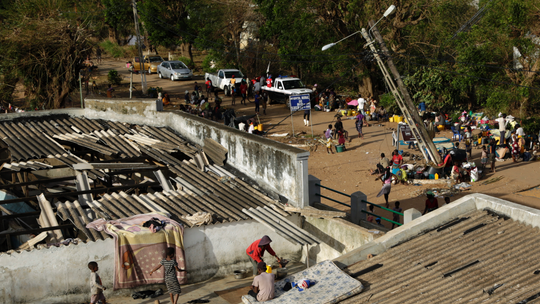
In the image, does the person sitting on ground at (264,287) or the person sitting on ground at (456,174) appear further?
the person sitting on ground at (456,174)

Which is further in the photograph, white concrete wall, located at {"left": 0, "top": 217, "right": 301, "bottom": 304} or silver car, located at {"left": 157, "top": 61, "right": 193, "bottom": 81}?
silver car, located at {"left": 157, "top": 61, "right": 193, "bottom": 81}

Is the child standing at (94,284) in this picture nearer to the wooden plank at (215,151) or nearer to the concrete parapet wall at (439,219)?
the concrete parapet wall at (439,219)

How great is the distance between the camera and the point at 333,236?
1035 centimetres

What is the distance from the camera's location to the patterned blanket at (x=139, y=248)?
941cm

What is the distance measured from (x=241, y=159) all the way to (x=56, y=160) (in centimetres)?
523

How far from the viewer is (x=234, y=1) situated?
40844 millimetres

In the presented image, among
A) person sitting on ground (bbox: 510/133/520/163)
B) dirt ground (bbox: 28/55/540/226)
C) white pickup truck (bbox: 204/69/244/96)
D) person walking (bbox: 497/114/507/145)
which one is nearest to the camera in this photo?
dirt ground (bbox: 28/55/540/226)

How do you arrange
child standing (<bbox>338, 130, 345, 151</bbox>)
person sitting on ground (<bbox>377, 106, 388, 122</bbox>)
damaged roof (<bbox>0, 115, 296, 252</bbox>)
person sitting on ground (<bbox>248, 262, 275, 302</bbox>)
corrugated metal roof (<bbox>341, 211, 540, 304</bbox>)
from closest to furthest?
1. corrugated metal roof (<bbox>341, 211, 540, 304</bbox>)
2. person sitting on ground (<bbox>248, 262, 275, 302</bbox>)
3. damaged roof (<bbox>0, 115, 296, 252</bbox>)
4. child standing (<bbox>338, 130, 345, 151</bbox>)
5. person sitting on ground (<bbox>377, 106, 388, 122</bbox>)

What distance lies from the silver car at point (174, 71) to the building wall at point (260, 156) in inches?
1011

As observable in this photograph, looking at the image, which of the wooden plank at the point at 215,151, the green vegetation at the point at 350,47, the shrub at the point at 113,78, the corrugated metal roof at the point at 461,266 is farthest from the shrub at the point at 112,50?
the corrugated metal roof at the point at 461,266

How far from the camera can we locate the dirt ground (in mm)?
18156

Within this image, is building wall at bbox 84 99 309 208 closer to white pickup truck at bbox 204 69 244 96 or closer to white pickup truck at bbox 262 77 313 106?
white pickup truck at bbox 262 77 313 106

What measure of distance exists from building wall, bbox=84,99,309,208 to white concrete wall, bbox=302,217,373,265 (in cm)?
56

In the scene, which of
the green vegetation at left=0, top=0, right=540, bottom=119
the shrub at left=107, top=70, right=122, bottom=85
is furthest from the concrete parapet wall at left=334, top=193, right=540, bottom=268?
the shrub at left=107, top=70, right=122, bottom=85
